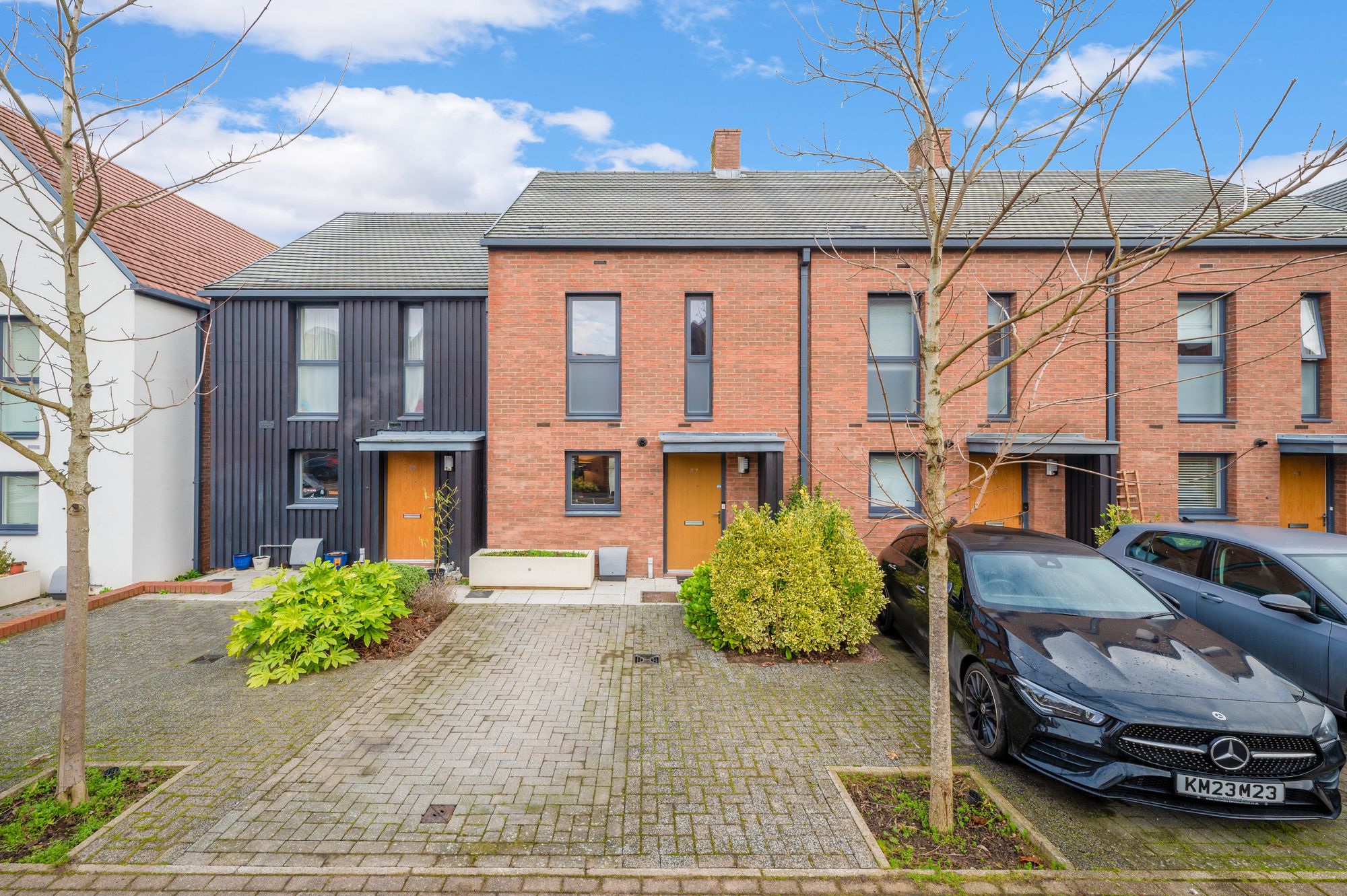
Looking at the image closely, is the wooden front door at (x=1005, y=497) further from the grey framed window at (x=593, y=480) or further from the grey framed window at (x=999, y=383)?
the grey framed window at (x=593, y=480)

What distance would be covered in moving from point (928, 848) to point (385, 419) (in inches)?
419

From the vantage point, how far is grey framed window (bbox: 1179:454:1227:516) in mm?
9906

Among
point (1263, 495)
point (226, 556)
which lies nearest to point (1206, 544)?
point (1263, 495)

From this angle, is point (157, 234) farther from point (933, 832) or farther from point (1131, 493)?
point (1131, 493)

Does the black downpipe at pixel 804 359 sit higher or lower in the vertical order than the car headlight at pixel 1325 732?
higher

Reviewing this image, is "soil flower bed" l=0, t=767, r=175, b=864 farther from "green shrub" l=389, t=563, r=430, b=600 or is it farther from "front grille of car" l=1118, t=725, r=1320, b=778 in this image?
"front grille of car" l=1118, t=725, r=1320, b=778

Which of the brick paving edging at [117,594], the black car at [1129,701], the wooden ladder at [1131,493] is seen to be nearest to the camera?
the black car at [1129,701]

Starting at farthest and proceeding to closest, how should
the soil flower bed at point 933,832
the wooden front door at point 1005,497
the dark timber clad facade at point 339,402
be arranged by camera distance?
the dark timber clad facade at point 339,402 → the wooden front door at point 1005,497 → the soil flower bed at point 933,832

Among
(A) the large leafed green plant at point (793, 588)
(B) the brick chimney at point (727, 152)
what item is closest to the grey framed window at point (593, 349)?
(A) the large leafed green plant at point (793, 588)

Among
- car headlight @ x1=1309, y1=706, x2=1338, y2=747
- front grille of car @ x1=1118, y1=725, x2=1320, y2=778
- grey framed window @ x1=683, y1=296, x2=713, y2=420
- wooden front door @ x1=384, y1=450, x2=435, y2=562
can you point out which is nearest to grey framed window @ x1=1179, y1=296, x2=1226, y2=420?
car headlight @ x1=1309, y1=706, x2=1338, y2=747

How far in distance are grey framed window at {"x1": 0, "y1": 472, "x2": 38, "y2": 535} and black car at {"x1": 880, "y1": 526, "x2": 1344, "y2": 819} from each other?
14.2m

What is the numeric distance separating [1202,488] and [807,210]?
8.55 meters

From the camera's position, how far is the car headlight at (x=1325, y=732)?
364 centimetres

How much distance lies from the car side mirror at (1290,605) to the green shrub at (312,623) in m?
8.55
